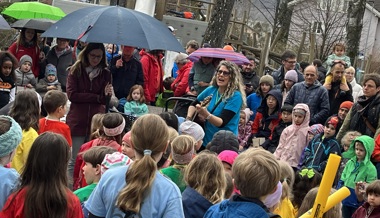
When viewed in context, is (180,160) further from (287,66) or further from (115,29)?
(287,66)

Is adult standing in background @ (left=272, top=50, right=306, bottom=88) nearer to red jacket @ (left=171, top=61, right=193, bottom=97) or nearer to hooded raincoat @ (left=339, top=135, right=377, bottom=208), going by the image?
red jacket @ (left=171, top=61, right=193, bottom=97)

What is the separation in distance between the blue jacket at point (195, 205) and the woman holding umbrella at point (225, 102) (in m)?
3.26

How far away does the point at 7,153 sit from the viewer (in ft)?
16.9

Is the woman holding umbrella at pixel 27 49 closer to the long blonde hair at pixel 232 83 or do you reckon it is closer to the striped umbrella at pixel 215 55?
the striped umbrella at pixel 215 55

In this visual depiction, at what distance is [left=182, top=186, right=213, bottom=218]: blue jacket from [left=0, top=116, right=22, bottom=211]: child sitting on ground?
116cm

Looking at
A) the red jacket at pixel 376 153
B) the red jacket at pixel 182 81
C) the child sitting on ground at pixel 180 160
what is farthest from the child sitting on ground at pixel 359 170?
the child sitting on ground at pixel 180 160

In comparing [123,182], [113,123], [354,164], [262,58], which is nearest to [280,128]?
[354,164]

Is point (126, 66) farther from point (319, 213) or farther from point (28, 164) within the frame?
point (319, 213)

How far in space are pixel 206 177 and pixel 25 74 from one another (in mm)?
7323

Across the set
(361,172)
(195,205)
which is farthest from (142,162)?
(361,172)

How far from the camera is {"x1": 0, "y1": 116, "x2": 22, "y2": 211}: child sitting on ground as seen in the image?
15.8 ft

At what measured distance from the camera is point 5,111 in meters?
8.14

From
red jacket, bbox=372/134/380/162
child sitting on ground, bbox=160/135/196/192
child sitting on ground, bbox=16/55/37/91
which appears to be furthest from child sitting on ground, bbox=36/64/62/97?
child sitting on ground, bbox=160/135/196/192

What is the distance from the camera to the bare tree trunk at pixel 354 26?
899 inches
